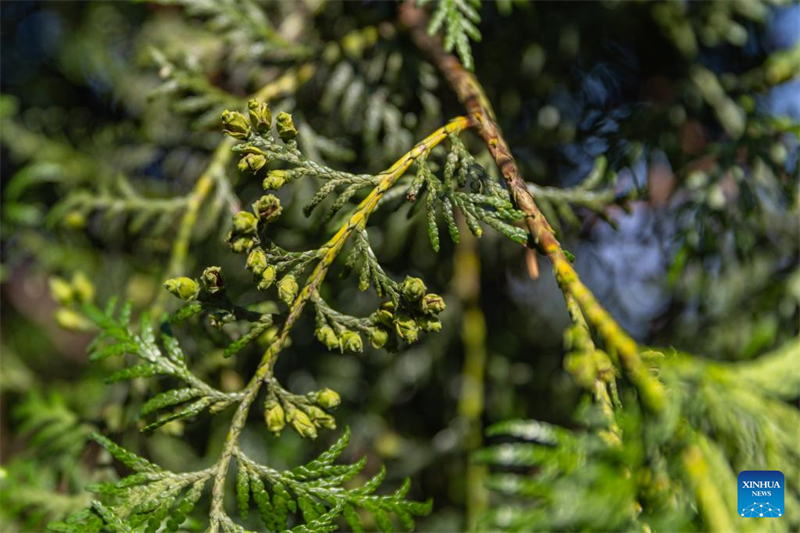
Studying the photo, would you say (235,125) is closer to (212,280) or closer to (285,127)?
(285,127)

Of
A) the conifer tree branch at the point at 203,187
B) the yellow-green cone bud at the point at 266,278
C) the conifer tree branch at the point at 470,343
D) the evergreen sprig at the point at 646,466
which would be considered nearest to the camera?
the evergreen sprig at the point at 646,466

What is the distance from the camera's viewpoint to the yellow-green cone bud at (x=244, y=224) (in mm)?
845

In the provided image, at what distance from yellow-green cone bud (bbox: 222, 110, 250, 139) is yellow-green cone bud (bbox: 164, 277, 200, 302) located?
0.18 metres

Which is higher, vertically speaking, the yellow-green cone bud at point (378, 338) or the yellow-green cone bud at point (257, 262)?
the yellow-green cone bud at point (257, 262)

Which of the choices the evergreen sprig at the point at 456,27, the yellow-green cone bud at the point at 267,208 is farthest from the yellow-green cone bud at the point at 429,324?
the evergreen sprig at the point at 456,27

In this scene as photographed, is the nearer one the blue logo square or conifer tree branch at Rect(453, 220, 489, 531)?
the blue logo square

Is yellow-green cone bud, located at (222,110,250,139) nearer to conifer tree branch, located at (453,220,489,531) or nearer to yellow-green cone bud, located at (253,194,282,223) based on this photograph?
yellow-green cone bud, located at (253,194,282,223)

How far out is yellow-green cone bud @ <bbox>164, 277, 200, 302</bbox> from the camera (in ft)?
2.97

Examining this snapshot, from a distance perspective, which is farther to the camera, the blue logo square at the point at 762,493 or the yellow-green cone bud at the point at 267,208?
the blue logo square at the point at 762,493

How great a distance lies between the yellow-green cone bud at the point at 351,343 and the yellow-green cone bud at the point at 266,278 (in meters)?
0.11

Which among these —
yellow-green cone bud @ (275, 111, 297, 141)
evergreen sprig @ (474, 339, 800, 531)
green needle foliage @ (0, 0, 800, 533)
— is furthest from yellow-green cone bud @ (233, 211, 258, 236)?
evergreen sprig @ (474, 339, 800, 531)

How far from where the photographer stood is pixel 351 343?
35.4 inches

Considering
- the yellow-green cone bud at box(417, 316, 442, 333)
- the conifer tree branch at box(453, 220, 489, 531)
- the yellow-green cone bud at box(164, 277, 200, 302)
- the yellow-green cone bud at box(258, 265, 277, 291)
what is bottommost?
the conifer tree branch at box(453, 220, 489, 531)

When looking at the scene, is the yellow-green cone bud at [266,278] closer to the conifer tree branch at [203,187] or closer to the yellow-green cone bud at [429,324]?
the yellow-green cone bud at [429,324]
